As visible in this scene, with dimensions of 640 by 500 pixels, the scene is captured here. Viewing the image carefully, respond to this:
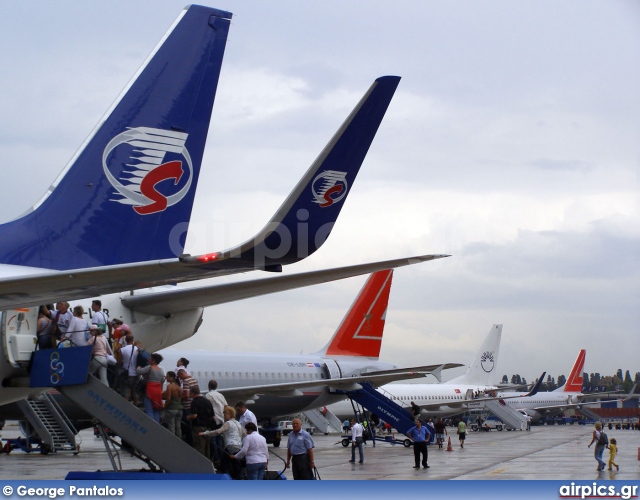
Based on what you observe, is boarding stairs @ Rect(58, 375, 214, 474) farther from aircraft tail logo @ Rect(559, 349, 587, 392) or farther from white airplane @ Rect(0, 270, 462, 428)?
aircraft tail logo @ Rect(559, 349, 587, 392)

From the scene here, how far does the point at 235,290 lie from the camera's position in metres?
11.5

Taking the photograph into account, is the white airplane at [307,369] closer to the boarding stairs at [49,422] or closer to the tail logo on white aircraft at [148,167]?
the boarding stairs at [49,422]

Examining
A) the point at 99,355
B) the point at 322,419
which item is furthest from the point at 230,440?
the point at 322,419

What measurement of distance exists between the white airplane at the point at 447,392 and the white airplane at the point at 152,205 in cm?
3273

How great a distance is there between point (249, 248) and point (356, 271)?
2164mm

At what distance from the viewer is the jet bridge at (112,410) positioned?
11156 mm

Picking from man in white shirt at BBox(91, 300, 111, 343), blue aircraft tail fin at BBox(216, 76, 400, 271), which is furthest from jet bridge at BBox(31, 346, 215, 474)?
blue aircraft tail fin at BBox(216, 76, 400, 271)

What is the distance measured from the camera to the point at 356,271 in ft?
32.6

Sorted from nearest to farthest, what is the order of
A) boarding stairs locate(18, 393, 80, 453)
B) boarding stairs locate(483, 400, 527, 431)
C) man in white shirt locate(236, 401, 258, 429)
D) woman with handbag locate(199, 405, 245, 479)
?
woman with handbag locate(199, 405, 245, 479), man in white shirt locate(236, 401, 258, 429), boarding stairs locate(18, 393, 80, 453), boarding stairs locate(483, 400, 527, 431)

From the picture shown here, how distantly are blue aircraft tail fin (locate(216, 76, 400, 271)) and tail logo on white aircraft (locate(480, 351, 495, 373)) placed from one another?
52.7 metres

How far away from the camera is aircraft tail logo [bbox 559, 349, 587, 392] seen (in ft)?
256

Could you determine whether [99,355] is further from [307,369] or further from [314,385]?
[307,369]

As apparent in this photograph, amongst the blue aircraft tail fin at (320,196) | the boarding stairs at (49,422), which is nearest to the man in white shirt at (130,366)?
the blue aircraft tail fin at (320,196)

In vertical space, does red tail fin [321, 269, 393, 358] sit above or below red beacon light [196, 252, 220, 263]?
below
